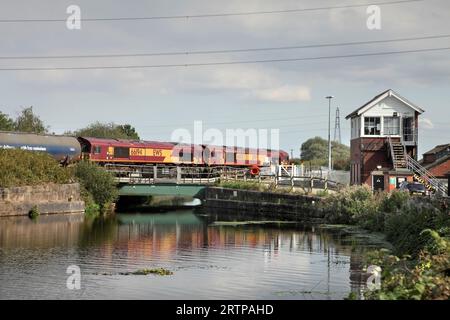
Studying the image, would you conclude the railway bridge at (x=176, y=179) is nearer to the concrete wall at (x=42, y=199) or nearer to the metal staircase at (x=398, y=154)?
the metal staircase at (x=398, y=154)

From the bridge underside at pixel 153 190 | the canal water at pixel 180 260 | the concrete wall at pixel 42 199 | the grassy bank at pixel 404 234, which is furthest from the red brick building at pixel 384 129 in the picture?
the concrete wall at pixel 42 199

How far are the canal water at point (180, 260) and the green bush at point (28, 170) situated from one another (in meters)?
5.81

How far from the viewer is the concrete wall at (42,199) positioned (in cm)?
5247

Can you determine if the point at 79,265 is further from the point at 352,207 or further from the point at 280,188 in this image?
the point at 280,188

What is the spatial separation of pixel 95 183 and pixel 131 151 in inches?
613

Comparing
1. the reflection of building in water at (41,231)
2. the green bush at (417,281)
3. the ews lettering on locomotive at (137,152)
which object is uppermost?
the ews lettering on locomotive at (137,152)

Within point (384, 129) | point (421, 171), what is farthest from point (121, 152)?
point (421, 171)

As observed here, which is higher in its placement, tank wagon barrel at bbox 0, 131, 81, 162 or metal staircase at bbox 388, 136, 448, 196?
tank wagon barrel at bbox 0, 131, 81, 162

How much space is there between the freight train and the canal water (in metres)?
23.2

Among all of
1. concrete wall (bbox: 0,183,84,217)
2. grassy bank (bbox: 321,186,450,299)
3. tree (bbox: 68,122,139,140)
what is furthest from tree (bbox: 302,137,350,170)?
grassy bank (bbox: 321,186,450,299)

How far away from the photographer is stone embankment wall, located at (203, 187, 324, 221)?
176ft

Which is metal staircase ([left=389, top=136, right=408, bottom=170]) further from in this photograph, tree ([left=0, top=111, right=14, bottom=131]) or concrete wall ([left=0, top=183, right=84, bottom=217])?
tree ([left=0, top=111, right=14, bottom=131])
